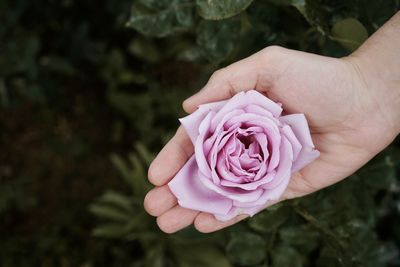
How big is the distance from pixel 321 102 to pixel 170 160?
367mm

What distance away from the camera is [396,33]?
1.15 meters

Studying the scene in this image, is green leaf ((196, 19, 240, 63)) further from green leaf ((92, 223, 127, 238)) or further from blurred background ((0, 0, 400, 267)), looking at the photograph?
green leaf ((92, 223, 127, 238))

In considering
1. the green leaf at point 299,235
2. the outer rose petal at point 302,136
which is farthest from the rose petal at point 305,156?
the green leaf at point 299,235

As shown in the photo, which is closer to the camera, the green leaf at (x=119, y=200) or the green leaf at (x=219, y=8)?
the green leaf at (x=219, y=8)

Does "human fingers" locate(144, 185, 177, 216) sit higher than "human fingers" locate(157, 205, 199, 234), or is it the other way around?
"human fingers" locate(144, 185, 177, 216)

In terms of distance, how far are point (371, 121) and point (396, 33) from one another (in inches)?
8.4

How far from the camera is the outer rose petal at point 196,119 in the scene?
1010 mm

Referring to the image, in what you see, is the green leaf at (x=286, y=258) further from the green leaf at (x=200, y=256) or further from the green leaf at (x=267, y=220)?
the green leaf at (x=200, y=256)

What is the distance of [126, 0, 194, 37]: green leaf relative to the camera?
128 centimetres

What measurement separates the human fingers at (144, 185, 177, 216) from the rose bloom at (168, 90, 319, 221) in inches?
3.2

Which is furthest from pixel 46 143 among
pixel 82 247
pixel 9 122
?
pixel 82 247

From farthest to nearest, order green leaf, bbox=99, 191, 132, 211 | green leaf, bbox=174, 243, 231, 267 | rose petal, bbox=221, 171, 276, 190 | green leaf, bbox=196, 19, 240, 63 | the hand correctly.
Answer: green leaf, bbox=99, 191, 132, 211 → green leaf, bbox=174, 243, 231, 267 → green leaf, bbox=196, 19, 240, 63 → the hand → rose petal, bbox=221, 171, 276, 190

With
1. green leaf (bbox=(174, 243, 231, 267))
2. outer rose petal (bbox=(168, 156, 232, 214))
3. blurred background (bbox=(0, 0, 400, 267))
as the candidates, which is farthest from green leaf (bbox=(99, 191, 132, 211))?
outer rose petal (bbox=(168, 156, 232, 214))

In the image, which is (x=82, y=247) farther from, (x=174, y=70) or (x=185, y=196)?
(x=185, y=196)
